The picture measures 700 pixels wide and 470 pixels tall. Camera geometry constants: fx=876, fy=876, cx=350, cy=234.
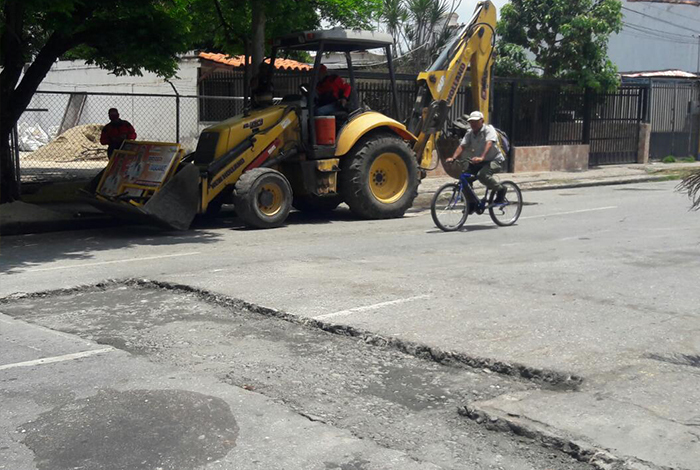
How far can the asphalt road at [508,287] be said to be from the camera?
5.11 metres

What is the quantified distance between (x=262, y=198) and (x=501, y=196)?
11.6 ft

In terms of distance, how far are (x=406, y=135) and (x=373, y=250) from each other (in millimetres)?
4159

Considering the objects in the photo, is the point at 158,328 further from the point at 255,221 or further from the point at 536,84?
the point at 536,84

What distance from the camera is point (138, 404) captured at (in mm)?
5242

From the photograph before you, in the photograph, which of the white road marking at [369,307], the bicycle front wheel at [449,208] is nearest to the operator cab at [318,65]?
the bicycle front wheel at [449,208]

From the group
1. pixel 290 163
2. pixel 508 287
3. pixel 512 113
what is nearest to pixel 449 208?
pixel 290 163

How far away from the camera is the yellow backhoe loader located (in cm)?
1217

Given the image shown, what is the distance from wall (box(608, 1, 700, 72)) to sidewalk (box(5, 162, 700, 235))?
19.6m

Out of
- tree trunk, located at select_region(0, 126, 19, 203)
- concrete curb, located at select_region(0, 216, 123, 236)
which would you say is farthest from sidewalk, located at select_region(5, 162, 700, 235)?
tree trunk, located at select_region(0, 126, 19, 203)

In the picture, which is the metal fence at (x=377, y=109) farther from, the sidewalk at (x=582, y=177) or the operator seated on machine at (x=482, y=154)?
the operator seated on machine at (x=482, y=154)

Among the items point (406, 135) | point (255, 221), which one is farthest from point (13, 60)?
point (406, 135)

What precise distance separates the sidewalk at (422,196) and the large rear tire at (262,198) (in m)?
2.30

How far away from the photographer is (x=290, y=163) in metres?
13.6

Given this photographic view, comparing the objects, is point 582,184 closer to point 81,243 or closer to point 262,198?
point 262,198
